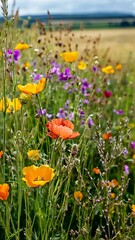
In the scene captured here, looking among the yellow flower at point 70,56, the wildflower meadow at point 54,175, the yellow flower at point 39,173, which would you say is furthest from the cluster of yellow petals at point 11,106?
the yellow flower at point 70,56

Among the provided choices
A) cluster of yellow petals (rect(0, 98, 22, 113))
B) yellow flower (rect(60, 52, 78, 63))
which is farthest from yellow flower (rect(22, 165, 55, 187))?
yellow flower (rect(60, 52, 78, 63))

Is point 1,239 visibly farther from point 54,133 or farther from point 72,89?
point 72,89

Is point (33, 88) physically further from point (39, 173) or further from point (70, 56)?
point (70, 56)

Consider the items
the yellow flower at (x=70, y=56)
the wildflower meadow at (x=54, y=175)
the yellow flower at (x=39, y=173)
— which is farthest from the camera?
the yellow flower at (x=70, y=56)

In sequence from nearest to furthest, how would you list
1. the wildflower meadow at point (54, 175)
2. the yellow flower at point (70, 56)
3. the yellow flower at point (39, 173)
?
the yellow flower at point (39, 173) < the wildflower meadow at point (54, 175) < the yellow flower at point (70, 56)

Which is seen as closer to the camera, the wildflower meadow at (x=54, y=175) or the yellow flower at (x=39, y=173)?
the yellow flower at (x=39, y=173)

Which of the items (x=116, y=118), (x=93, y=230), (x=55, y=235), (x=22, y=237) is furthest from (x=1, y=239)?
(x=116, y=118)

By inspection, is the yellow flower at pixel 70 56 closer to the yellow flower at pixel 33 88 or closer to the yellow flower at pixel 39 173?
the yellow flower at pixel 33 88

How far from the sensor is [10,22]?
1665 mm

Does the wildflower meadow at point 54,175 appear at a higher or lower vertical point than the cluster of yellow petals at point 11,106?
lower

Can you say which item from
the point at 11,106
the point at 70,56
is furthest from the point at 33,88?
the point at 70,56

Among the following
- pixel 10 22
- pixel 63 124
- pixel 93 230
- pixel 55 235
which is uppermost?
pixel 10 22

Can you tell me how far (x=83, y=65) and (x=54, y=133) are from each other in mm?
1639

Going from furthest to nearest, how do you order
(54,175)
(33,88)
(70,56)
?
(70,56) → (33,88) → (54,175)
